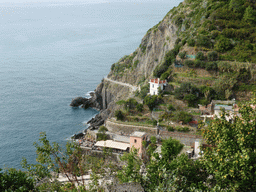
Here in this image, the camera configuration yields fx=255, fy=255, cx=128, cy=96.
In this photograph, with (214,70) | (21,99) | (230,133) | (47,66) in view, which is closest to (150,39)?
(214,70)

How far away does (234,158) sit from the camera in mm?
14828

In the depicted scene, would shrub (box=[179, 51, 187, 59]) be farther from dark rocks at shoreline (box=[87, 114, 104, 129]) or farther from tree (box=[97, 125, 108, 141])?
dark rocks at shoreline (box=[87, 114, 104, 129])

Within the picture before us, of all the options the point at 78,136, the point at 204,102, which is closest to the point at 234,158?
the point at 204,102

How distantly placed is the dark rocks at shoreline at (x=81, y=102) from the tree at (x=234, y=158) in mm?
63868

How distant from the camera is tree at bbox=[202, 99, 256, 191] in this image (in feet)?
47.9

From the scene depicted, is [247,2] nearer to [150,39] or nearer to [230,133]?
[150,39]

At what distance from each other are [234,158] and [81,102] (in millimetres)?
67412

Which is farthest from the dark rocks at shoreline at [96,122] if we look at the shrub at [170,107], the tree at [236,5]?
the tree at [236,5]

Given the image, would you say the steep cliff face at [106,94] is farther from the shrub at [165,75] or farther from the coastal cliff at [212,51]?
the shrub at [165,75]

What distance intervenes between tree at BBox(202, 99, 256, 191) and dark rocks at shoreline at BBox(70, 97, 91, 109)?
63868mm

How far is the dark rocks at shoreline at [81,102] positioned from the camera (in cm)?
7712

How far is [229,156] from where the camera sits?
1519cm

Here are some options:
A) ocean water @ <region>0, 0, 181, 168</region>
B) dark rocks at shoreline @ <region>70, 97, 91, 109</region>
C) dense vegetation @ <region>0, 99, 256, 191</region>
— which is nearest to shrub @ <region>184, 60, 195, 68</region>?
ocean water @ <region>0, 0, 181, 168</region>

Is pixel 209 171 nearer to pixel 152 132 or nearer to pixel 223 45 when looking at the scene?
pixel 152 132
